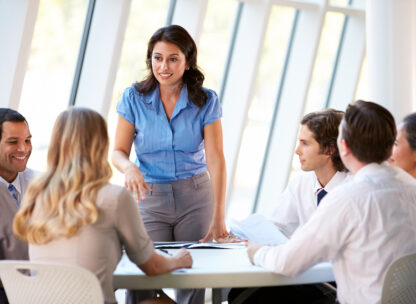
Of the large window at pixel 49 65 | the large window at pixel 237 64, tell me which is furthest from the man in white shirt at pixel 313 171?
the large window at pixel 49 65

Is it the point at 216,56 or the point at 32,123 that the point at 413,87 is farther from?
the point at 32,123

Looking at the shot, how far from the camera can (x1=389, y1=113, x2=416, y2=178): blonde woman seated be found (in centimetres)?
294

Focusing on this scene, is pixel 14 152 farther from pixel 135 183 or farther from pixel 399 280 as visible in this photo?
pixel 399 280

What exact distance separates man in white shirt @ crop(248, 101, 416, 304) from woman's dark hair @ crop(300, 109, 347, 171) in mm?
736

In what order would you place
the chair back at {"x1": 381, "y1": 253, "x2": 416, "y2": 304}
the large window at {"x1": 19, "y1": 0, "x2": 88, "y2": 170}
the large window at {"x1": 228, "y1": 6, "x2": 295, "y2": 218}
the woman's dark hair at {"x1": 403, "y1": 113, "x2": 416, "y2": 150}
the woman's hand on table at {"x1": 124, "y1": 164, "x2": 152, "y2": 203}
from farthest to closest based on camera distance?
the large window at {"x1": 228, "y1": 6, "x2": 295, "y2": 218}, the large window at {"x1": 19, "y1": 0, "x2": 88, "y2": 170}, the woman's dark hair at {"x1": 403, "y1": 113, "x2": 416, "y2": 150}, the woman's hand on table at {"x1": 124, "y1": 164, "x2": 152, "y2": 203}, the chair back at {"x1": 381, "y1": 253, "x2": 416, "y2": 304}

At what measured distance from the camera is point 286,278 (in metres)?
2.26

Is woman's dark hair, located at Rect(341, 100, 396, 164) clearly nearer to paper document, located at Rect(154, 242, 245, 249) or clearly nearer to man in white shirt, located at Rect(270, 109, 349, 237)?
man in white shirt, located at Rect(270, 109, 349, 237)

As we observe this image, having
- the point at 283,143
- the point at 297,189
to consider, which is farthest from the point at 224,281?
the point at 283,143

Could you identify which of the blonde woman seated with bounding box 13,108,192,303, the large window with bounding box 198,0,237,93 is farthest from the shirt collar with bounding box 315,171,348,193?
the large window with bounding box 198,0,237,93

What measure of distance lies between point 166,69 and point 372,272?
144 centimetres

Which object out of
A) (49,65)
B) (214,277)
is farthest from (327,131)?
(49,65)

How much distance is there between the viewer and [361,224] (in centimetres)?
216

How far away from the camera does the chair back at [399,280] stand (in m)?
2.12

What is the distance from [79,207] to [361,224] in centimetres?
98
